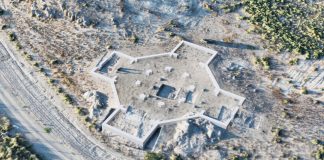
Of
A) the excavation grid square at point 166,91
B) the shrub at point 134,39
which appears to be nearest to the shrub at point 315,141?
the excavation grid square at point 166,91

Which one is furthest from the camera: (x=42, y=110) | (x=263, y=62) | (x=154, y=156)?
(x=263, y=62)

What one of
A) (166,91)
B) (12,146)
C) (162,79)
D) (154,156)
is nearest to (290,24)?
(162,79)

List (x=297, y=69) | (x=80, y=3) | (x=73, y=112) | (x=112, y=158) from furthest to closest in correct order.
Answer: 1. (x=80, y=3)
2. (x=297, y=69)
3. (x=73, y=112)
4. (x=112, y=158)

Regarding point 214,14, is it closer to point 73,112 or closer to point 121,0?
point 121,0

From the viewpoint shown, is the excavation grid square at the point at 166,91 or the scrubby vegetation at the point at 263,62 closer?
the excavation grid square at the point at 166,91

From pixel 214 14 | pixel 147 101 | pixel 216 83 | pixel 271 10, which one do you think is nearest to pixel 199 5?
pixel 214 14

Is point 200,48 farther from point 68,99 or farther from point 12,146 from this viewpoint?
point 12,146

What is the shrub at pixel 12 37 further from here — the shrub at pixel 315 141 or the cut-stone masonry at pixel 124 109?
the shrub at pixel 315 141
